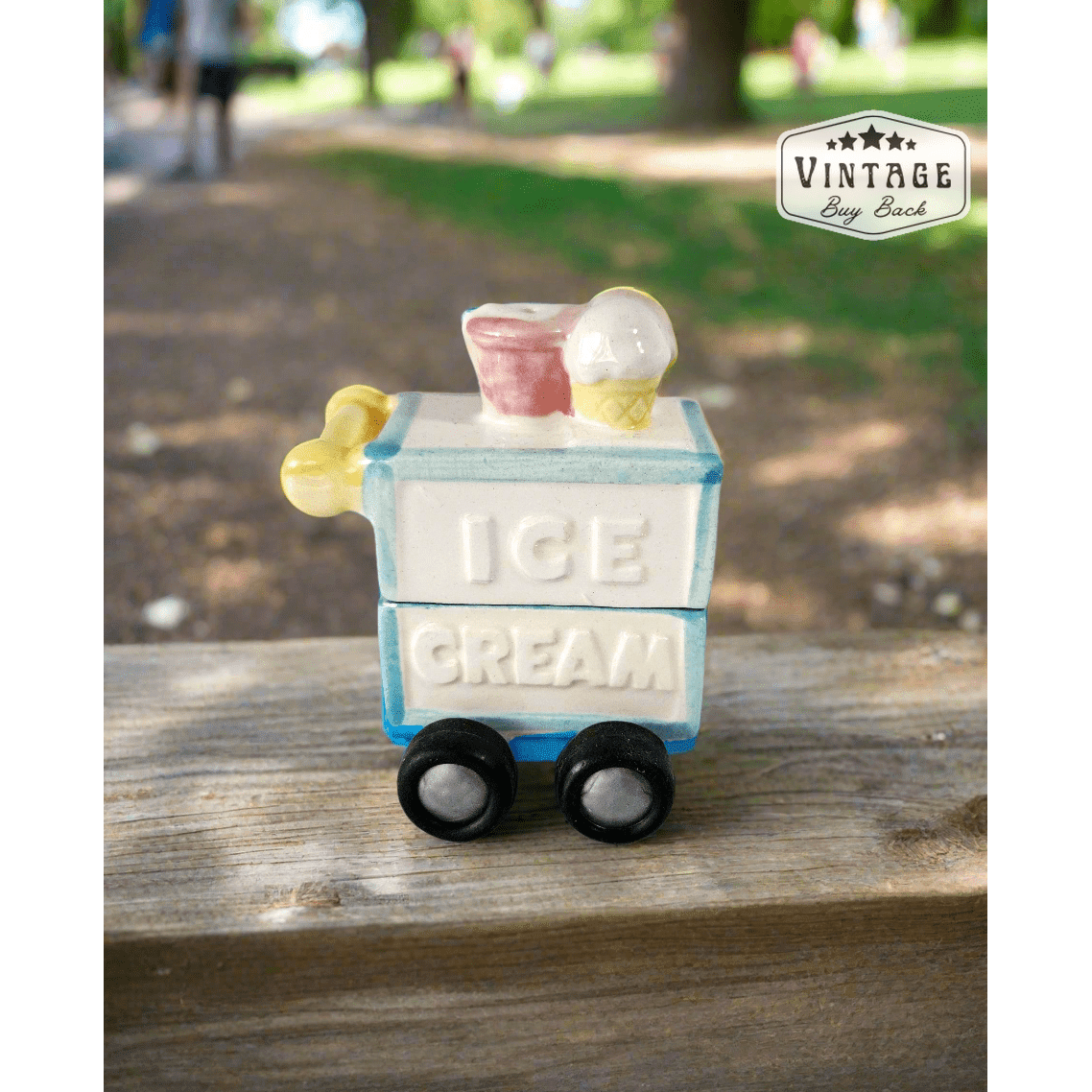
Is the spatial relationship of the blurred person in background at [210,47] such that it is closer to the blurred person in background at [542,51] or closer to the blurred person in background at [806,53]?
the blurred person in background at [542,51]

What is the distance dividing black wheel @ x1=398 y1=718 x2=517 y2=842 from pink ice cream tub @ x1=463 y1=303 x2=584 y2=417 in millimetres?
272

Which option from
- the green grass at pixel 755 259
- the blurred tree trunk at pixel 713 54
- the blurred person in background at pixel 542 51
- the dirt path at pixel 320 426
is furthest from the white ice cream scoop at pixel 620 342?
the blurred person in background at pixel 542 51

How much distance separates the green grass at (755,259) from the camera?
376cm

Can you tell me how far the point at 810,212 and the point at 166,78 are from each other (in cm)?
399

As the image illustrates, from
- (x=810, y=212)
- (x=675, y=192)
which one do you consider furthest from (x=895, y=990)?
(x=675, y=192)

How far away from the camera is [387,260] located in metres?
4.77

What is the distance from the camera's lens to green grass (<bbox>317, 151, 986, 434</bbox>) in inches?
148

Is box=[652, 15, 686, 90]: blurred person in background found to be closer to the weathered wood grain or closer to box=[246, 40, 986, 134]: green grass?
box=[246, 40, 986, 134]: green grass

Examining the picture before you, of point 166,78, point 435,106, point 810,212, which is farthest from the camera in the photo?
point 435,106

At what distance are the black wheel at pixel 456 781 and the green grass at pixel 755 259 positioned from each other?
101 inches

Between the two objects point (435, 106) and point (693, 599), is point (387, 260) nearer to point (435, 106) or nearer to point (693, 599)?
point (435, 106)

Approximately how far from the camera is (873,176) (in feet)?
3.97

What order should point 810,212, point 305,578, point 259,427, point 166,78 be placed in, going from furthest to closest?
point 166,78 < point 259,427 < point 305,578 < point 810,212

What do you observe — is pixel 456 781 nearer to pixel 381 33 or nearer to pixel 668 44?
pixel 668 44
